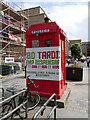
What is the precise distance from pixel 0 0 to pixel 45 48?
10.9 metres

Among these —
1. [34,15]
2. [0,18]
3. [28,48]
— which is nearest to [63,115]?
[28,48]

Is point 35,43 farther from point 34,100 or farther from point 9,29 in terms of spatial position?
point 9,29

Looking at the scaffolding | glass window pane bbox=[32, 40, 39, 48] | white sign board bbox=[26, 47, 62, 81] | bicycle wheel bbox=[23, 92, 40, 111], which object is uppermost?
the scaffolding

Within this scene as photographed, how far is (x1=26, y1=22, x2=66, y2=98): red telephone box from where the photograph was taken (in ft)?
12.6

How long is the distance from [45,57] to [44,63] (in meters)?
0.24

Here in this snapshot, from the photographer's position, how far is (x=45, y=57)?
13.1 ft

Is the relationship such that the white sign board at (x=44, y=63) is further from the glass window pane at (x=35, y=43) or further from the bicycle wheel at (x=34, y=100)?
the bicycle wheel at (x=34, y=100)

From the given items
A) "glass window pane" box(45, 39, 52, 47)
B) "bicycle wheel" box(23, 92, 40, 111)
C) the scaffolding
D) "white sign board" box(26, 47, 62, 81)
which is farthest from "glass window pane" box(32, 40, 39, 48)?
the scaffolding

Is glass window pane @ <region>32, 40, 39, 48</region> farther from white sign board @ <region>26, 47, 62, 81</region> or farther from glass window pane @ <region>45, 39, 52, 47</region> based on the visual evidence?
glass window pane @ <region>45, 39, 52, 47</region>

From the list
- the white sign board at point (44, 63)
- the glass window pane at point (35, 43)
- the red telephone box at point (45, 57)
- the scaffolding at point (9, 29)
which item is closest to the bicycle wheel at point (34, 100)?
the red telephone box at point (45, 57)

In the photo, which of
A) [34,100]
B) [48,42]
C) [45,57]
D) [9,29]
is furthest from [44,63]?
[9,29]

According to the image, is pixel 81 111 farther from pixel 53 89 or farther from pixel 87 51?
pixel 87 51

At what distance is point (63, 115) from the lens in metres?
3.13

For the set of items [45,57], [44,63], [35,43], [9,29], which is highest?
[9,29]
